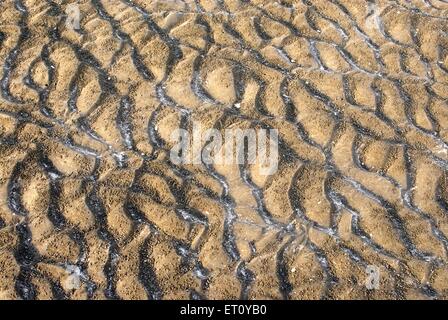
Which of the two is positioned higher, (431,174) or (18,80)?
(18,80)

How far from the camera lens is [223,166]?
3.79 m

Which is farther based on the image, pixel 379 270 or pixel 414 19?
pixel 414 19

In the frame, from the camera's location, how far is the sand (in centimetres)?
333

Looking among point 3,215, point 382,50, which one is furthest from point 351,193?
point 3,215

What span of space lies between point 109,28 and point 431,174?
269 cm

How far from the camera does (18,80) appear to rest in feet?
13.6

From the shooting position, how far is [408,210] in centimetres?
362

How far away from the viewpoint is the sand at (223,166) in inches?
131

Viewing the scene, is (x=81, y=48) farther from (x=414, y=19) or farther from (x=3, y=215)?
(x=414, y=19)

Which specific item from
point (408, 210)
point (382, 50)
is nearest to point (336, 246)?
point (408, 210)
